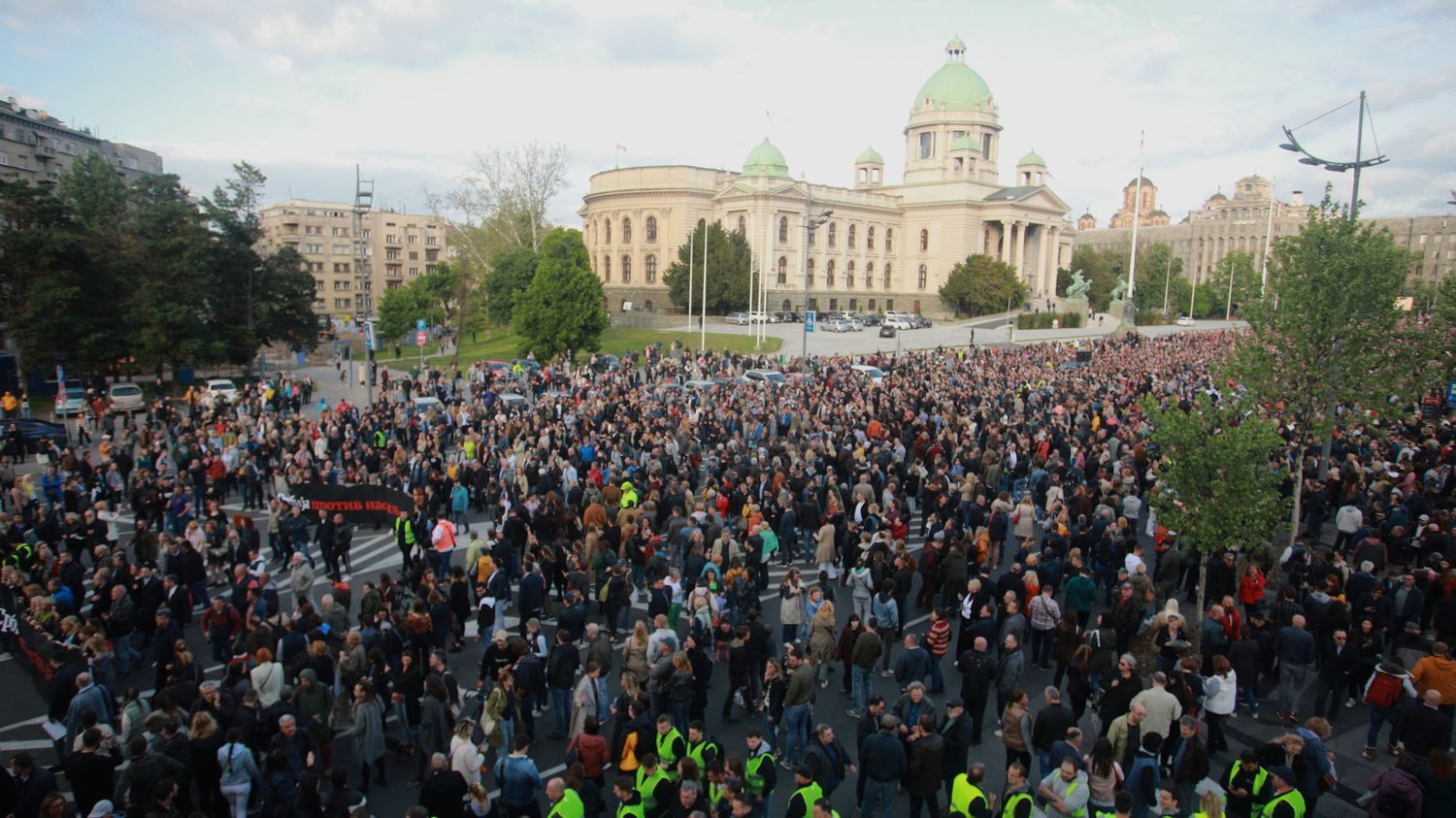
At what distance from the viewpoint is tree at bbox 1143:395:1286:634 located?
10.7 meters

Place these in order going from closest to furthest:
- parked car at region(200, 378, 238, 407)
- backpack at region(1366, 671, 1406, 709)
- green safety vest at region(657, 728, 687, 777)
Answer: green safety vest at region(657, 728, 687, 777), backpack at region(1366, 671, 1406, 709), parked car at region(200, 378, 238, 407)

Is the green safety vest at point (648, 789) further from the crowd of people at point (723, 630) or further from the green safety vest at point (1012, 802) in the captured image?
the green safety vest at point (1012, 802)

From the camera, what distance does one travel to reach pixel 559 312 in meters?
44.9

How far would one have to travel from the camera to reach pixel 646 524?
13.4 meters

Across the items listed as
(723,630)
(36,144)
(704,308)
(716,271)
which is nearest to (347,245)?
(36,144)

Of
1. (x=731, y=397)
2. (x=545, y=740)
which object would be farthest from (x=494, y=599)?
(x=731, y=397)

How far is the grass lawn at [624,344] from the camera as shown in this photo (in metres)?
53.4

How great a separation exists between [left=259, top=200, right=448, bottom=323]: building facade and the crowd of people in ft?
302

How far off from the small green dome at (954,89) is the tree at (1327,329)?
83.4m

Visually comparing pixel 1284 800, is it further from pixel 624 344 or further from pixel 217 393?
pixel 624 344

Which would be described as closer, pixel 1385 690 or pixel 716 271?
pixel 1385 690

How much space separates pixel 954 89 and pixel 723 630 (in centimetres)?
9346

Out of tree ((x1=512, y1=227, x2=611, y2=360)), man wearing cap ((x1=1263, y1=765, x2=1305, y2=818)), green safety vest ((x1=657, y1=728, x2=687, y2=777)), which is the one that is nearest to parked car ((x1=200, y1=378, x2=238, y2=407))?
tree ((x1=512, y1=227, x2=611, y2=360))

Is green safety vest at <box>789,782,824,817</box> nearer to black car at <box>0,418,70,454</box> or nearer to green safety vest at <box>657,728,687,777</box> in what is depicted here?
green safety vest at <box>657,728,687,777</box>
